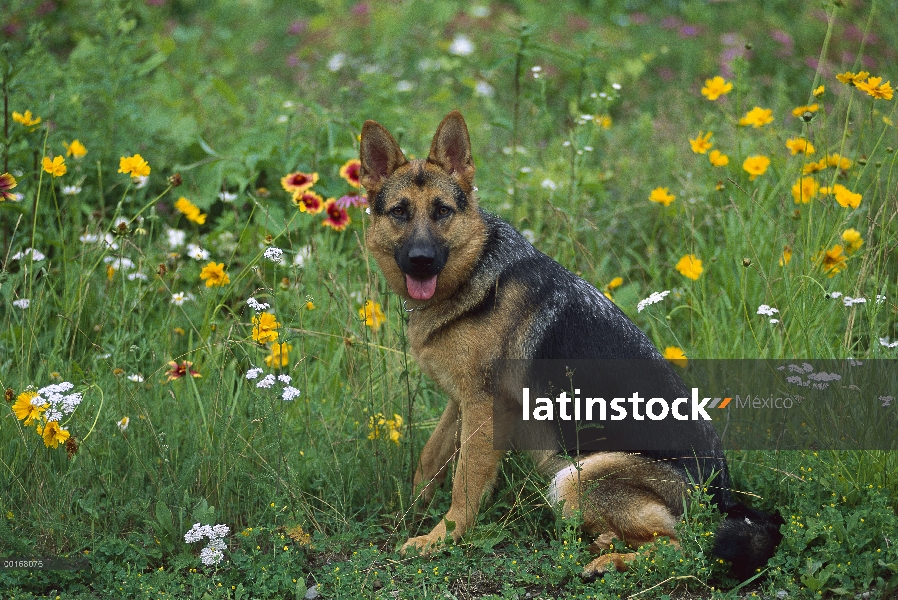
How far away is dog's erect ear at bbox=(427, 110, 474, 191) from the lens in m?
3.99

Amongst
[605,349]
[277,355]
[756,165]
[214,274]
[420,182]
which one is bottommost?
[277,355]

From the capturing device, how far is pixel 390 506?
4.07 metres

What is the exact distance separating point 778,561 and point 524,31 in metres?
3.58

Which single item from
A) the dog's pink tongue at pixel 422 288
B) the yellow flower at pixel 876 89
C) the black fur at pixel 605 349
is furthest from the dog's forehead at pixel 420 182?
the yellow flower at pixel 876 89

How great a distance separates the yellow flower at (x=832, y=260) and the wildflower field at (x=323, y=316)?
27 millimetres

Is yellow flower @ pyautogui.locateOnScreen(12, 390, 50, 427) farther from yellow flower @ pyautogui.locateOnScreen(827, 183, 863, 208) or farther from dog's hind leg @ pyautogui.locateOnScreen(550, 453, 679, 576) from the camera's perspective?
yellow flower @ pyautogui.locateOnScreen(827, 183, 863, 208)

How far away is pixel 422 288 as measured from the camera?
3918 millimetres

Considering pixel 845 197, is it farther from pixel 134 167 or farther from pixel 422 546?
pixel 134 167

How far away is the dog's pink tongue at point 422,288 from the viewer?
12.8ft

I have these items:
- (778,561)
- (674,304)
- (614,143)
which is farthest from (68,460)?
(614,143)

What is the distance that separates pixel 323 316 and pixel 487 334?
1.55 meters

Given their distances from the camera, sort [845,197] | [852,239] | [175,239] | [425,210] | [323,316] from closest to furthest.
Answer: [425,210] → [845,197] → [852,239] → [323,316] → [175,239]

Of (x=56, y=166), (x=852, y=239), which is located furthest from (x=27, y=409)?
(x=852, y=239)

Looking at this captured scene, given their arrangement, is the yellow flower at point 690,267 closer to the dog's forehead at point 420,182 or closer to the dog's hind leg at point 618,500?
the dog's hind leg at point 618,500
